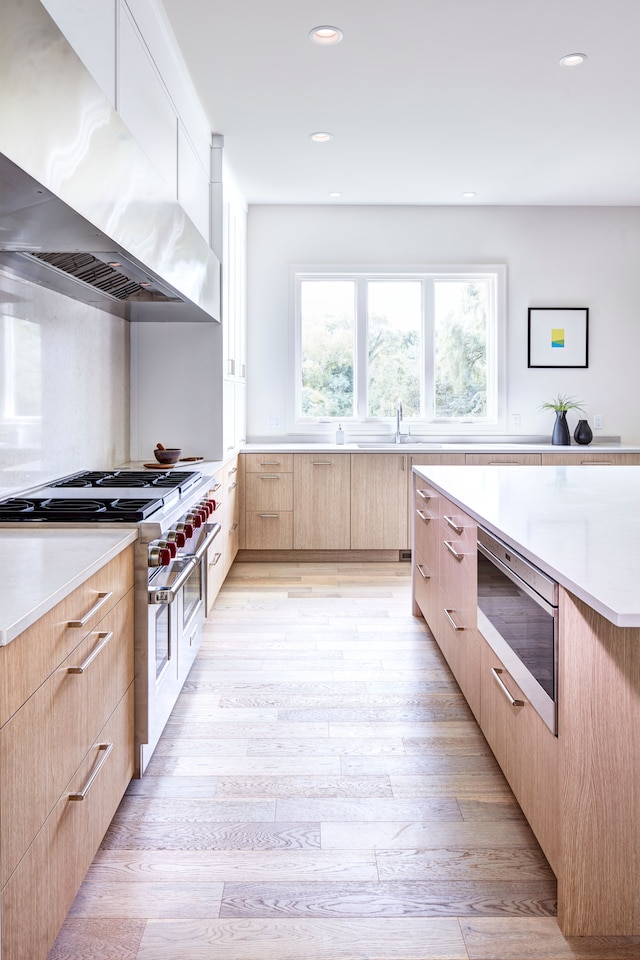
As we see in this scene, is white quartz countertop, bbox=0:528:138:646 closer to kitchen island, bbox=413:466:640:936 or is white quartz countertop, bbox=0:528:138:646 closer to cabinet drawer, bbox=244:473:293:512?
kitchen island, bbox=413:466:640:936

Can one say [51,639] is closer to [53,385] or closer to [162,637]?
[162,637]

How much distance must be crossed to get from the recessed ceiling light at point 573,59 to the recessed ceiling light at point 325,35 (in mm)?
1029

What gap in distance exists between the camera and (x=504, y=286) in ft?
17.6

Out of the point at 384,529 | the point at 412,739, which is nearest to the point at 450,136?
the point at 384,529

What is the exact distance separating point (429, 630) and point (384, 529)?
151 cm

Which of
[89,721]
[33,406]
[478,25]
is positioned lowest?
[89,721]

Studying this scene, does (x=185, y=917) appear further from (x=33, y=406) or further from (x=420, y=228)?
(x=420, y=228)

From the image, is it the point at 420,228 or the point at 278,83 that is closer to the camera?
the point at 278,83

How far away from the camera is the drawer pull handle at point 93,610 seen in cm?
137

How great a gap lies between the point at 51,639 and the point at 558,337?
4.99m

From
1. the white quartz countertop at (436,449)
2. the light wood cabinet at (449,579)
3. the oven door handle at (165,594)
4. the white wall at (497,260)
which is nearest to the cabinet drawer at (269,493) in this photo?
the white quartz countertop at (436,449)

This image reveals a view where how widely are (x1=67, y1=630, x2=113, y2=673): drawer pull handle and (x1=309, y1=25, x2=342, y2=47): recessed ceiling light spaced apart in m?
2.54

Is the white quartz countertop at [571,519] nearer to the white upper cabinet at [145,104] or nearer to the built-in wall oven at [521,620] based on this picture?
the built-in wall oven at [521,620]

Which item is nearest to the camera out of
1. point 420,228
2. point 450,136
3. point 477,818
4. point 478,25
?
point 477,818
